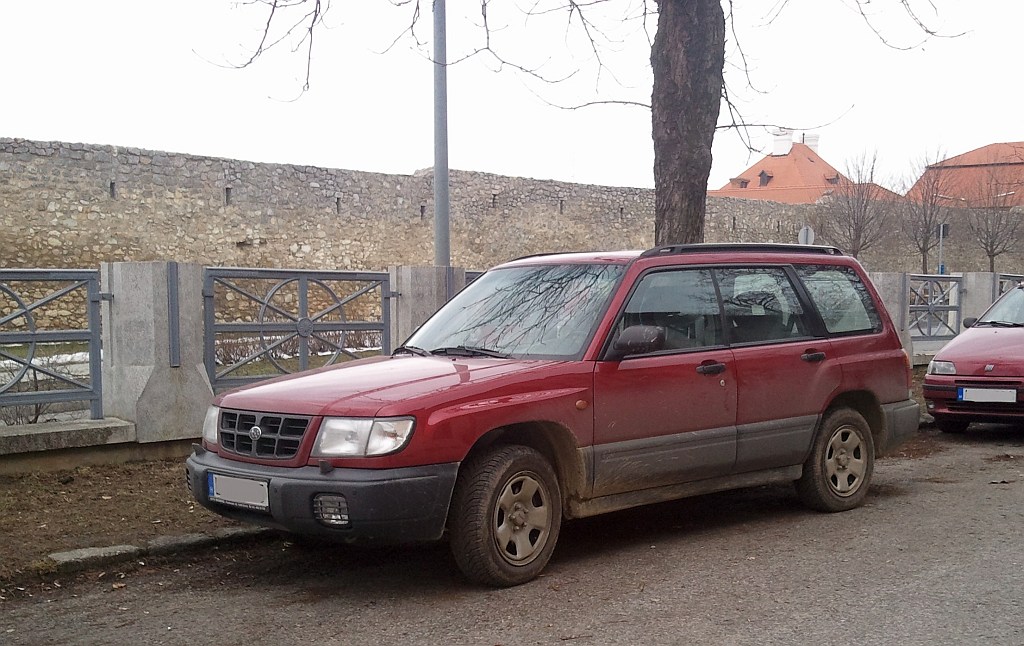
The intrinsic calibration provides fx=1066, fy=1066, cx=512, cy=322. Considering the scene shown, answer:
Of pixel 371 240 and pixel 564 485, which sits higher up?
pixel 371 240

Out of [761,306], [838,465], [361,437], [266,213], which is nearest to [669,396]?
[761,306]

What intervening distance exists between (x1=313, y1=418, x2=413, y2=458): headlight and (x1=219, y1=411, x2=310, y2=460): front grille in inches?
5.5

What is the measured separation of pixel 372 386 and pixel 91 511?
2.61 meters

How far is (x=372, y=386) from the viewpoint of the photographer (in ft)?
17.3

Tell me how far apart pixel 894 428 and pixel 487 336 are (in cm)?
318

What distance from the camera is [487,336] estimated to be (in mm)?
6125

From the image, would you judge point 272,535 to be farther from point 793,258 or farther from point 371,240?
point 371,240

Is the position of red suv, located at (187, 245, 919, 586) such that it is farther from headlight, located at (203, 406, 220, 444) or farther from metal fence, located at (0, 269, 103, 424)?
metal fence, located at (0, 269, 103, 424)

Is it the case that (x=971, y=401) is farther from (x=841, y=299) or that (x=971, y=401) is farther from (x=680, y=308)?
(x=680, y=308)

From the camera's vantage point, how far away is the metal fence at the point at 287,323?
29.8ft

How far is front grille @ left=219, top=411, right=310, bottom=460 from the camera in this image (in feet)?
16.7

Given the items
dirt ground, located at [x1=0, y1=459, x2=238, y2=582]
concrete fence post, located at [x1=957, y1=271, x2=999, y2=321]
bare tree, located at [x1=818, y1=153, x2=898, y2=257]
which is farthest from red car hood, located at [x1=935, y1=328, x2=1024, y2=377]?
bare tree, located at [x1=818, y1=153, x2=898, y2=257]

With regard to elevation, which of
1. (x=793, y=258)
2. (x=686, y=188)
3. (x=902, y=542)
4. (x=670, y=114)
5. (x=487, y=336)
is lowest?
(x=902, y=542)

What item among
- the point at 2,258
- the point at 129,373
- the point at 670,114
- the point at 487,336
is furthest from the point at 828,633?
the point at 2,258
